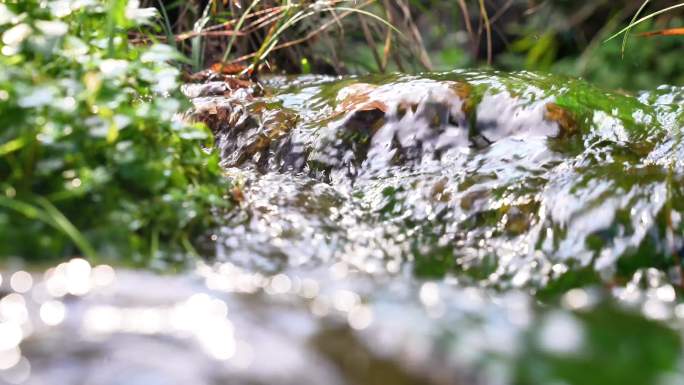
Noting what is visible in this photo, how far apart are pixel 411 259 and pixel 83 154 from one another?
72 cm

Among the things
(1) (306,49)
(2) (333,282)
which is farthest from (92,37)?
(1) (306,49)

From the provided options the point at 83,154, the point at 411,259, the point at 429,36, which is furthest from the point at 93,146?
the point at 429,36

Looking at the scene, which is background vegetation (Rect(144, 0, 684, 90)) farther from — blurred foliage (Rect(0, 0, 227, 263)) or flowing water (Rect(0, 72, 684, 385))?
blurred foliage (Rect(0, 0, 227, 263))

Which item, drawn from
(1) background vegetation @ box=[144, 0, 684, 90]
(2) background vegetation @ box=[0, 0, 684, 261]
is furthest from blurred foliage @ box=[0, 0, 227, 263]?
(1) background vegetation @ box=[144, 0, 684, 90]

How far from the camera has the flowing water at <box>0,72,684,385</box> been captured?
91 cm

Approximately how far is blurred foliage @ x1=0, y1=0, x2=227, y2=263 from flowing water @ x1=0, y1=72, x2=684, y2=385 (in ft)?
0.29

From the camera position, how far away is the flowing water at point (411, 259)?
36.0 inches

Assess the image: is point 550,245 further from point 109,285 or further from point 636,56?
point 636,56

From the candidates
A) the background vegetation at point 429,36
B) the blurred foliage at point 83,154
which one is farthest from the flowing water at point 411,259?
the background vegetation at point 429,36

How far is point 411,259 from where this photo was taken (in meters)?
1.41

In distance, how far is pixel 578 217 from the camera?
1466 mm

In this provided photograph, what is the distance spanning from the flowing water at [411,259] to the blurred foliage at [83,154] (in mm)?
88

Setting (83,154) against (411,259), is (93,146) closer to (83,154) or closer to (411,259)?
(83,154)

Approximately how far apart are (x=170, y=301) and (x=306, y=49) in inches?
104
